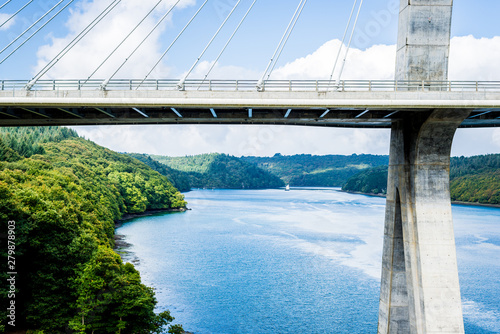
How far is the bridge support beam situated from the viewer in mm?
15898

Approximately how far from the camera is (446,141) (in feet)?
54.1

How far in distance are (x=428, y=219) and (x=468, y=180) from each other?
103 meters

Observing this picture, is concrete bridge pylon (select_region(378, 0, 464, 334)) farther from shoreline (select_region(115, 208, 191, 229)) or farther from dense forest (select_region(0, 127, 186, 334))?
shoreline (select_region(115, 208, 191, 229))

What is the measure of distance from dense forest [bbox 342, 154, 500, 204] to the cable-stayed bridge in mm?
87688

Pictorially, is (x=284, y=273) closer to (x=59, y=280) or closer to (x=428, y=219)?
(x=59, y=280)

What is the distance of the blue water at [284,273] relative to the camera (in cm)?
2736

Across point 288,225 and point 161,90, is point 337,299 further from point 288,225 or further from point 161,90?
point 288,225

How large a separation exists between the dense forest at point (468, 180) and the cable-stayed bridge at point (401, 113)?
3452 inches

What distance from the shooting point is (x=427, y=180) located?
16.5 metres

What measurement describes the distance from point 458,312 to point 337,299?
15.3 m

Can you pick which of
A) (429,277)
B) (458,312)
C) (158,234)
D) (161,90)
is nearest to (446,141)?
(429,277)

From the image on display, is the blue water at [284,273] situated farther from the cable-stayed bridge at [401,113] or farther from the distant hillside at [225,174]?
the distant hillside at [225,174]

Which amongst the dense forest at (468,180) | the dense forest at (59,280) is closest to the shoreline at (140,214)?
the dense forest at (59,280)

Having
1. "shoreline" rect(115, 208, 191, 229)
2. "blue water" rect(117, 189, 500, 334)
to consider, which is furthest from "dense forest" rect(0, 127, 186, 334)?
"shoreline" rect(115, 208, 191, 229)
